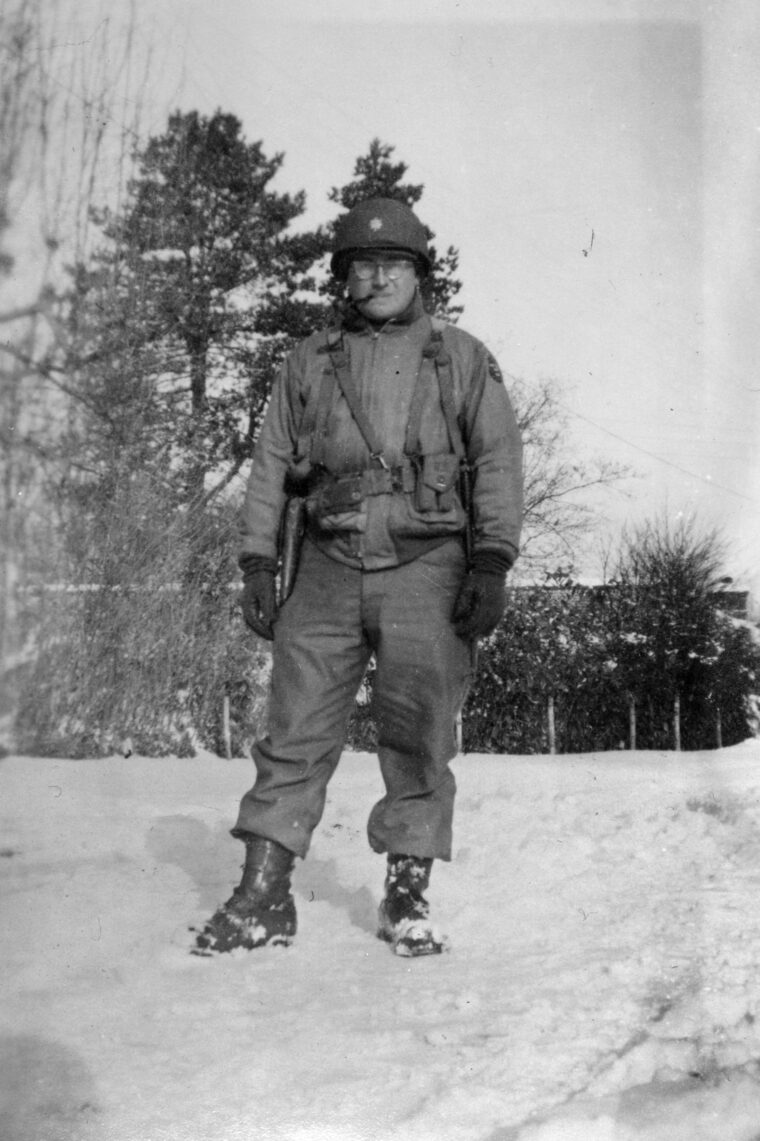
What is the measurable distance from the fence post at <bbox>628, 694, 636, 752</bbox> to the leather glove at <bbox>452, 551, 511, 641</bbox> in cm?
879

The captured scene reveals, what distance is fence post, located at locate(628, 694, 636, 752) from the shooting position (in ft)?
37.4

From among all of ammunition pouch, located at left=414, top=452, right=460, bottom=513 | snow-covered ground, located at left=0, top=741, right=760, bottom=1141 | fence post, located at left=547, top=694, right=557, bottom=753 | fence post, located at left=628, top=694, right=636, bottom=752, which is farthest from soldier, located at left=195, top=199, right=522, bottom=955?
fence post, located at left=628, top=694, right=636, bottom=752

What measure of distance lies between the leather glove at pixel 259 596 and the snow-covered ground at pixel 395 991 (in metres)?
0.78

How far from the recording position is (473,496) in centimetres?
304

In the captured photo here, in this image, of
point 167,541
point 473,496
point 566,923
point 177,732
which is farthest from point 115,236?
point 566,923

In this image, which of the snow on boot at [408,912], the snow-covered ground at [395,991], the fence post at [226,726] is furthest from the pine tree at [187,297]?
the snow on boot at [408,912]

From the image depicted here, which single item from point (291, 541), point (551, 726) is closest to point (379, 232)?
point (291, 541)

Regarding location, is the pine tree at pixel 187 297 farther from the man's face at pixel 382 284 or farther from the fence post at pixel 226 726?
the man's face at pixel 382 284

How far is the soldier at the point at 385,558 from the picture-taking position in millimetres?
2924

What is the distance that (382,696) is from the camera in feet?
9.80

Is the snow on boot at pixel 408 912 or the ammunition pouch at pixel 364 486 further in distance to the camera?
the ammunition pouch at pixel 364 486

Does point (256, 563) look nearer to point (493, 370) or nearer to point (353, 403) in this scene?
point (353, 403)

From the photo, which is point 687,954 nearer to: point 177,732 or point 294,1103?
point 294,1103

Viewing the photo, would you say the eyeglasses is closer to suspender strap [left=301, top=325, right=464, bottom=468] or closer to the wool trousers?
suspender strap [left=301, top=325, right=464, bottom=468]
